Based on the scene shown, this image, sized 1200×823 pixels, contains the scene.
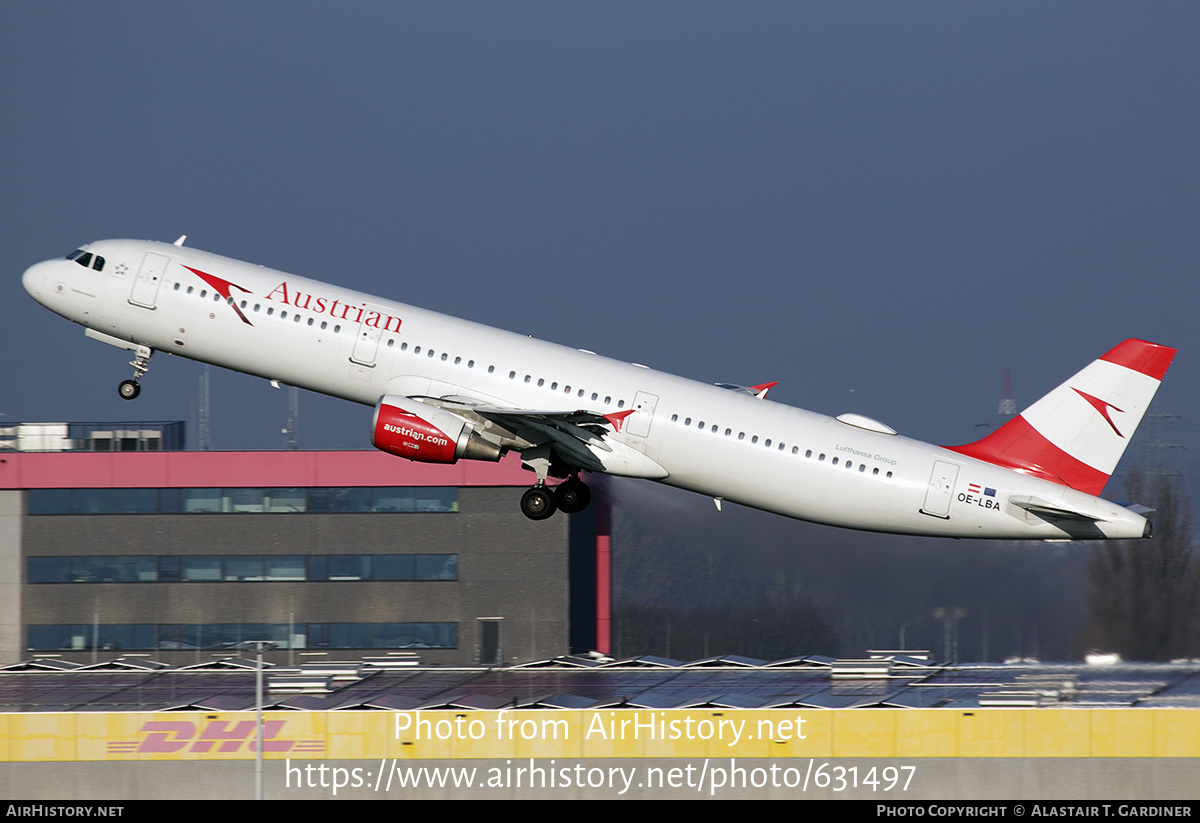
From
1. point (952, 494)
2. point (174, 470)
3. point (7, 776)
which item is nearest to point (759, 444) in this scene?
point (952, 494)

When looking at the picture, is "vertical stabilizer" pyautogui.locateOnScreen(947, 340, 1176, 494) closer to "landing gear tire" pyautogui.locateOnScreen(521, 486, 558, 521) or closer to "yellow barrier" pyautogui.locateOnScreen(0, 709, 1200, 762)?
"yellow barrier" pyautogui.locateOnScreen(0, 709, 1200, 762)

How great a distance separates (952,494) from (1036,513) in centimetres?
235

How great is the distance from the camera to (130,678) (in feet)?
177

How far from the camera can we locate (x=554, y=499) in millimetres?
43000

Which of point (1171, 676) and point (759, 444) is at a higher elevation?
point (759, 444)

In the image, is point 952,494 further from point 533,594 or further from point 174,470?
point 174,470

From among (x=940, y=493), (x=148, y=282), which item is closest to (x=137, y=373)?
(x=148, y=282)

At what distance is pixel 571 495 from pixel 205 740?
42.4 ft

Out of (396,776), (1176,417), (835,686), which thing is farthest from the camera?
(1176,417)

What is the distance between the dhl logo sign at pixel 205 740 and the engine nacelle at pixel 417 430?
979 centimetres

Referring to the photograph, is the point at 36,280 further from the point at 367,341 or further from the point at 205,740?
the point at 205,740

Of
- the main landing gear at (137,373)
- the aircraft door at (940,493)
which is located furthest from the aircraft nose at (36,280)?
the aircraft door at (940,493)

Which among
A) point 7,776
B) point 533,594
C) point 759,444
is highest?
point 759,444

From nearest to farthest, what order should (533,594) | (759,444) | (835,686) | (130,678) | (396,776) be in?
(759,444), (396,776), (835,686), (130,678), (533,594)
